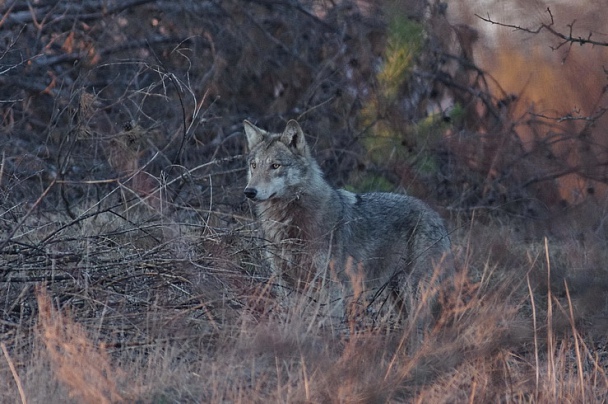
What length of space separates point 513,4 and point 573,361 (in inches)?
206

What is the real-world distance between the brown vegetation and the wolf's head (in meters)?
0.56

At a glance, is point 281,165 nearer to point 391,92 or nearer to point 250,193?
point 250,193

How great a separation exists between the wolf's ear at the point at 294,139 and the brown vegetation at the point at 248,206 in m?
0.85

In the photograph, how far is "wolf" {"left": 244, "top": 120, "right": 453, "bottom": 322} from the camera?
7.26 metres

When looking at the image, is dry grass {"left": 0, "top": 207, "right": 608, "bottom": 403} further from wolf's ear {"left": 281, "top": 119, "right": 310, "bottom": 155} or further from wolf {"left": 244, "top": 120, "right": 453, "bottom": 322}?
wolf's ear {"left": 281, "top": 119, "right": 310, "bottom": 155}

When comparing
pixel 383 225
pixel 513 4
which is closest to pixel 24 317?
pixel 383 225

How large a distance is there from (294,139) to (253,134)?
0.48 meters

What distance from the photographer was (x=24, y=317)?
208 inches

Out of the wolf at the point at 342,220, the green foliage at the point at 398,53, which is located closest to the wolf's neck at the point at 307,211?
the wolf at the point at 342,220

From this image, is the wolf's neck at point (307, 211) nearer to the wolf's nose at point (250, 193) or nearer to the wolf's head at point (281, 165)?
the wolf's head at point (281, 165)

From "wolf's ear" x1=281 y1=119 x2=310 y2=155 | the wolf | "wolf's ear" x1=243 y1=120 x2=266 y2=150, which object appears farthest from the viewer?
"wolf's ear" x1=243 y1=120 x2=266 y2=150

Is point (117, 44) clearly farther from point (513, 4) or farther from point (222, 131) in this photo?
point (513, 4)

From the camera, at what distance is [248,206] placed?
8.34 m

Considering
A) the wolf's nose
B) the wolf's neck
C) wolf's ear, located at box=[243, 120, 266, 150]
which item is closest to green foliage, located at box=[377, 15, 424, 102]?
wolf's ear, located at box=[243, 120, 266, 150]
